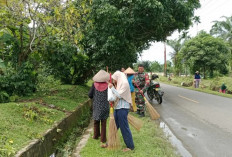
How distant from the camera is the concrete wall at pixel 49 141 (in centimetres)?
341

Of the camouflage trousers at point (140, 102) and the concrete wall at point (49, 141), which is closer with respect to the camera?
the concrete wall at point (49, 141)

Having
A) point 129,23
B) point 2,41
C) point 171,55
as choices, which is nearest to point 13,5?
point 2,41

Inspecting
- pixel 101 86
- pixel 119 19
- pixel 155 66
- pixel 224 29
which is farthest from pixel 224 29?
pixel 155 66

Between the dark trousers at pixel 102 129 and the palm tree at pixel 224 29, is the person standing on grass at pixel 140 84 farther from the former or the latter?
the palm tree at pixel 224 29

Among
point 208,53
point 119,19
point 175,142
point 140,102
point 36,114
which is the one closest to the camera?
point 36,114

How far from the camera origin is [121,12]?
8547 mm

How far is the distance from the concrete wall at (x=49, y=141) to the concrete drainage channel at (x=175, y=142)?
252cm

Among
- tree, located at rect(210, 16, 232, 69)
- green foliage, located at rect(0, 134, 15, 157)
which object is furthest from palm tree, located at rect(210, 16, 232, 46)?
green foliage, located at rect(0, 134, 15, 157)

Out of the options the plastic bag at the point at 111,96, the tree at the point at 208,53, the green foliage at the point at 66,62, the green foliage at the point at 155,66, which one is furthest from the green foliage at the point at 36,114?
the green foliage at the point at 155,66

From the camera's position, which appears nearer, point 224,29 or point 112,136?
point 112,136

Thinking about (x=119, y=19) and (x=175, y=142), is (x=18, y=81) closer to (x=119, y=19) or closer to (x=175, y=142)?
(x=119, y=19)

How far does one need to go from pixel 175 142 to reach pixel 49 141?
110 inches

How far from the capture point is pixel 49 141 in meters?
4.23

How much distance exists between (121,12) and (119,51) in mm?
2043
